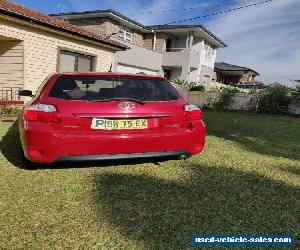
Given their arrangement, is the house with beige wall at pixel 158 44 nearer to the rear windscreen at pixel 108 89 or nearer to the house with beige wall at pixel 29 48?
the house with beige wall at pixel 29 48

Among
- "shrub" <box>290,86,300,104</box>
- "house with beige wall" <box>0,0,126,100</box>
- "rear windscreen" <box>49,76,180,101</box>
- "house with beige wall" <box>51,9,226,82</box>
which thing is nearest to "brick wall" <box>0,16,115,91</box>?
"house with beige wall" <box>0,0,126,100</box>

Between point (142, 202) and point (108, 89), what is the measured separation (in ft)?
5.11

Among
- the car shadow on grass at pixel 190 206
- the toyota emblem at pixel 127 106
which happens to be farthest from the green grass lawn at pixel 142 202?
the toyota emblem at pixel 127 106

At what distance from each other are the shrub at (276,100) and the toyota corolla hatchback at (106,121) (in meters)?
15.7

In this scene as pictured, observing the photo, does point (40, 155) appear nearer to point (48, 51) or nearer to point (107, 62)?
point (48, 51)

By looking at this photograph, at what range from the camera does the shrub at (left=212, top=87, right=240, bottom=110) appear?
19219 millimetres

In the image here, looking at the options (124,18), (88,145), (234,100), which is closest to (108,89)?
(88,145)

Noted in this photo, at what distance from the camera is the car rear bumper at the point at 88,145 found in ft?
12.3

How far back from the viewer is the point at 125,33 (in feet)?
90.1

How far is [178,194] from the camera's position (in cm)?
367

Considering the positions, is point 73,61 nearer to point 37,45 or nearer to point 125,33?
point 37,45

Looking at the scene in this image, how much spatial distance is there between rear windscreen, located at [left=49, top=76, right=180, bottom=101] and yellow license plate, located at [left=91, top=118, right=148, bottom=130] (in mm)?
302

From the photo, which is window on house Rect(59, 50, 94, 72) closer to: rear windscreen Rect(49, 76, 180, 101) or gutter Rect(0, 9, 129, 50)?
gutter Rect(0, 9, 129, 50)

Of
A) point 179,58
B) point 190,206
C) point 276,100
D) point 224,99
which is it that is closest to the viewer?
point 190,206
